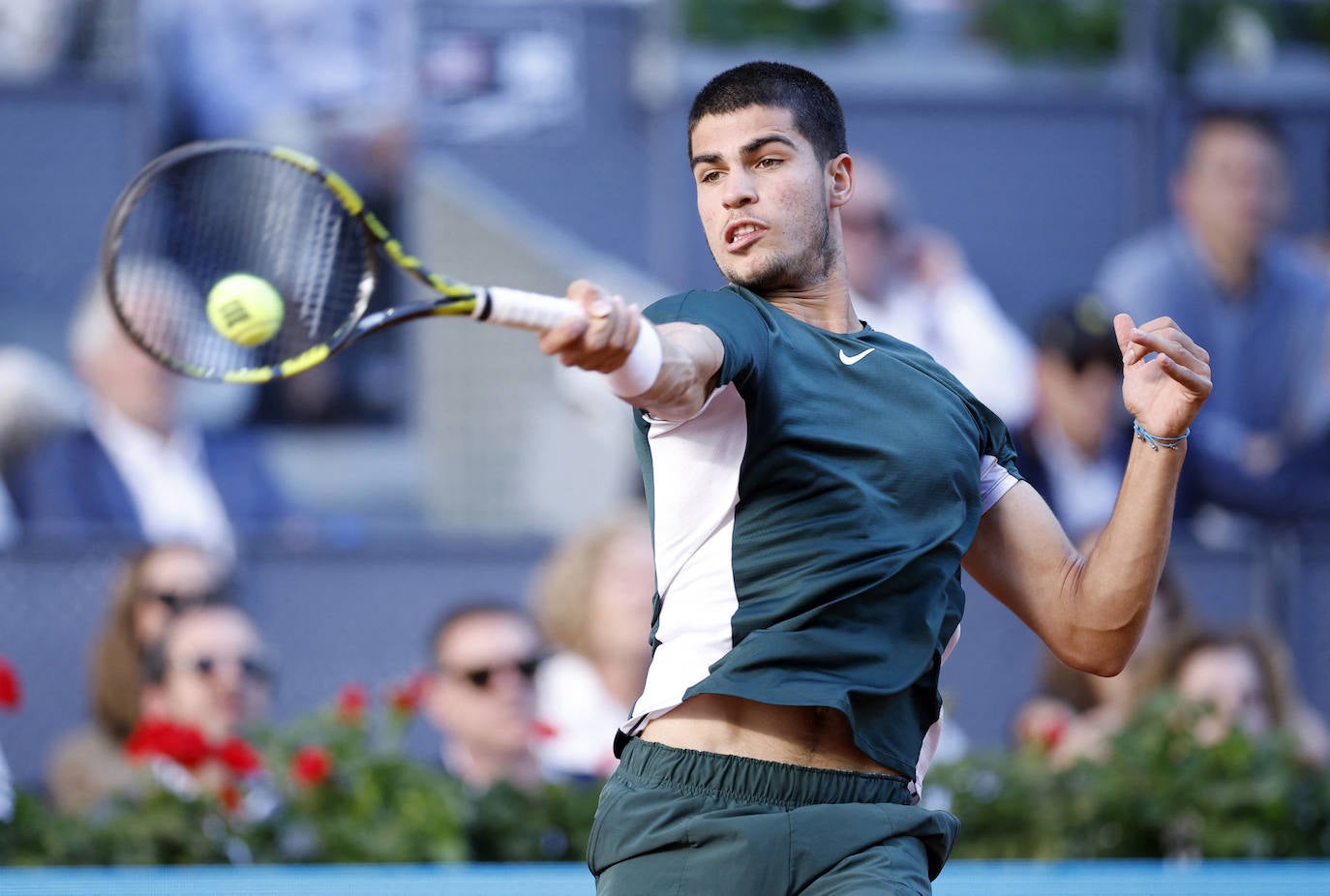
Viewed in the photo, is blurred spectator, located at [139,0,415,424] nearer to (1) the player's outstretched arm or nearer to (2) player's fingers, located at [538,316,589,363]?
(1) the player's outstretched arm

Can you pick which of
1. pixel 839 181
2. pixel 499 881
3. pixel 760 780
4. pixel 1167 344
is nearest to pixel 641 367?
pixel 760 780

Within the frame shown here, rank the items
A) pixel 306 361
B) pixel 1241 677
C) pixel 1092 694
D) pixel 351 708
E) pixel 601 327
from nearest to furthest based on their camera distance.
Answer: pixel 601 327 < pixel 306 361 < pixel 351 708 < pixel 1241 677 < pixel 1092 694

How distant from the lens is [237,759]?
193 inches

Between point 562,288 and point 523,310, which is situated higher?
point 562,288

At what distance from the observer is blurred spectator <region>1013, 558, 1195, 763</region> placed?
234 inches

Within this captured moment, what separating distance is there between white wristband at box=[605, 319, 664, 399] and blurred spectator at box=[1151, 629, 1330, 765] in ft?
13.9

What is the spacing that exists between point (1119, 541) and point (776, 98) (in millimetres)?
901

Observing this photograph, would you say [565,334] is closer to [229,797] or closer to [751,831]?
[751,831]

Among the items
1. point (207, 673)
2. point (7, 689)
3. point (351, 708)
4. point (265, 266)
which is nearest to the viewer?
point (265, 266)

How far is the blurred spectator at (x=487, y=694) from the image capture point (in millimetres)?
5762

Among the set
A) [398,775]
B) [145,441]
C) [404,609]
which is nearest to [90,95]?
[145,441]

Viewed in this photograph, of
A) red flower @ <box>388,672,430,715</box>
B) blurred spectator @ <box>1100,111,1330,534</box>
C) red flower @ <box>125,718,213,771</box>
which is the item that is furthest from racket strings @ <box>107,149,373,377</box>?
blurred spectator @ <box>1100,111,1330,534</box>

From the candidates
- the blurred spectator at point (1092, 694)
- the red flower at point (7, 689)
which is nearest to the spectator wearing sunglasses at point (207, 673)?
the red flower at point (7, 689)

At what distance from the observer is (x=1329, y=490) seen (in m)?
7.38
